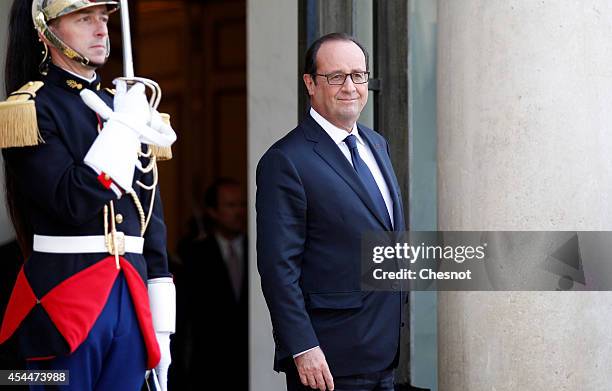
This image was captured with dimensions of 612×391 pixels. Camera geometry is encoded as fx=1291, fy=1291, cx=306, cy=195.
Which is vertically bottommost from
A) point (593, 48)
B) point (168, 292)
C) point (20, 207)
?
point (168, 292)

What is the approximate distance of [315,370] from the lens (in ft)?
11.5

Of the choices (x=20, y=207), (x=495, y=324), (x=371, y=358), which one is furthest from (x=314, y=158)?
(x=495, y=324)

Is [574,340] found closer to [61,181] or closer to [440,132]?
[440,132]

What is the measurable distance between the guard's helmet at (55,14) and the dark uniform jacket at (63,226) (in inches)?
2.6

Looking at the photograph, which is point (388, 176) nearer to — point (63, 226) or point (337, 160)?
point (337, 160)

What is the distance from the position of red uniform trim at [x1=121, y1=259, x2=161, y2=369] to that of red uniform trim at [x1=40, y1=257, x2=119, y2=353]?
2.0 inches

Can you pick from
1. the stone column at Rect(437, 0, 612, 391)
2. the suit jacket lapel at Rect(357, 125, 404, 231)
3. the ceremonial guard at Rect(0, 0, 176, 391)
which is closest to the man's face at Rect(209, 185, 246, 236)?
the stone column at Rect(437, 0, 612, 391)

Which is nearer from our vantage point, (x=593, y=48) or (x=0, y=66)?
(x=593, y=48)

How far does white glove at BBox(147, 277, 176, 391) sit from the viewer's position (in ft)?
10.7

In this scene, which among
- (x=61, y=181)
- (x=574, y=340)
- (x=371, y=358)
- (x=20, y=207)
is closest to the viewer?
(x=61, y=181)

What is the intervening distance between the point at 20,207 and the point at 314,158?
2.94 ft

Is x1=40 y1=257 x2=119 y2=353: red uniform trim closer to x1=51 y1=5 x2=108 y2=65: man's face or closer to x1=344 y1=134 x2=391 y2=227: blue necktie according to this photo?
x1=51 y1=5 x2=108 y2=65: man's face

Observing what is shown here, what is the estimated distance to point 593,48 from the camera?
457 centimetres

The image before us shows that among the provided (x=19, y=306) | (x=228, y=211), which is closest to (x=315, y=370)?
(x=19, y=306)
